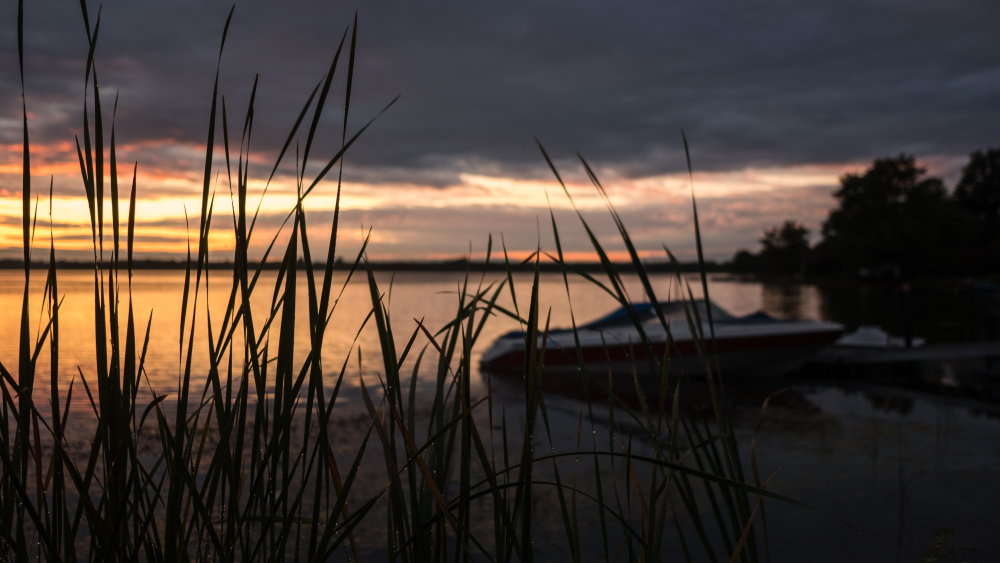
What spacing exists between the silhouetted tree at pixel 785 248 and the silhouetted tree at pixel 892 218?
162 ft

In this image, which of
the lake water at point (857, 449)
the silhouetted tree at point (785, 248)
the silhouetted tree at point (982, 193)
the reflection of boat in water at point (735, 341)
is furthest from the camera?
the silhouetted tree at point (785, 248)

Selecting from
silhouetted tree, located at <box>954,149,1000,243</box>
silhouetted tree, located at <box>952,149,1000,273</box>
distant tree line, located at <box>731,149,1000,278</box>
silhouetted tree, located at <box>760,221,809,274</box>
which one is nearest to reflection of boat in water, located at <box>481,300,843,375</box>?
distant tree line, located at <box>731,149,1000,278</box>

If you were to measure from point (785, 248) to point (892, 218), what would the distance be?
5879cm

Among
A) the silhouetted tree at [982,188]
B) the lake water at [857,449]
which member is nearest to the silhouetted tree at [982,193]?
the silhouetted tree at [982,188]

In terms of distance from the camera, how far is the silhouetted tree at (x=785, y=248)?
109125mm

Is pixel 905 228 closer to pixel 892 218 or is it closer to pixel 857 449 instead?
pixel 892 218

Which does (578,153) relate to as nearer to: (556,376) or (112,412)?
(112,412)

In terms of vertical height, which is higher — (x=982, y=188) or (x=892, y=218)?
(x=982, y=188)

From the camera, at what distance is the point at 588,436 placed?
7238 millimetres

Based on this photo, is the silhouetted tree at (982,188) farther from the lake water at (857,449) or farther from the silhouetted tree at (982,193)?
the lake water at (857,449)

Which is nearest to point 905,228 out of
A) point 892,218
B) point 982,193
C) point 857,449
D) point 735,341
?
point 892,218

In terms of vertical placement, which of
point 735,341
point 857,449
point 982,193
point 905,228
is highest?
point 982,193

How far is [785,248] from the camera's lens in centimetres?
11194

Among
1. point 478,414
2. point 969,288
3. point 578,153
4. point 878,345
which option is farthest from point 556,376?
point 969,288
